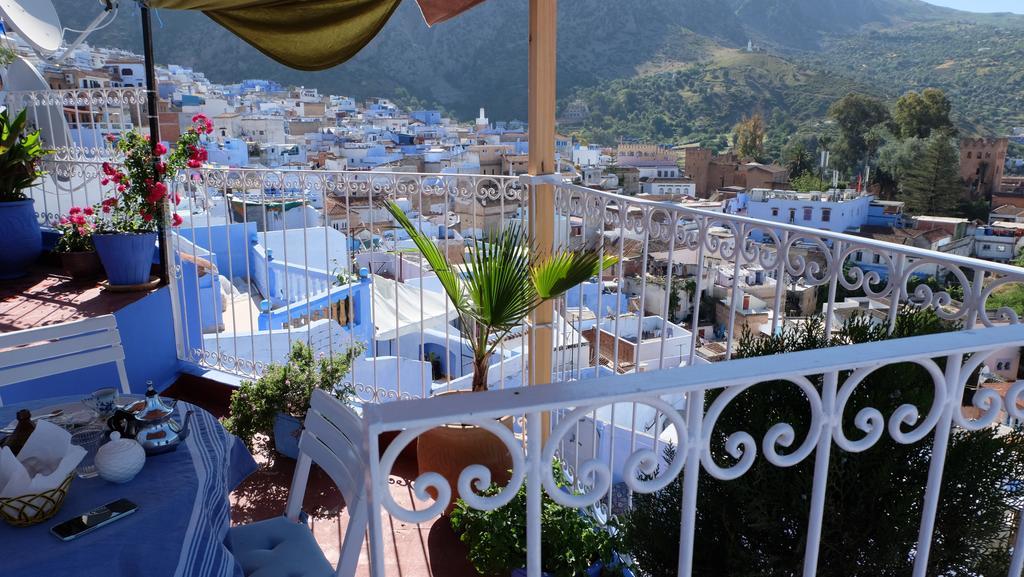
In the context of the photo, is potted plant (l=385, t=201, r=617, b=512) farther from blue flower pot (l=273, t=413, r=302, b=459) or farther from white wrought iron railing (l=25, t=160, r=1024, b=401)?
blue flower pot (l=273, t=413, r=302, b=459)

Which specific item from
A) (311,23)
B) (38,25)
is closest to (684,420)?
(311,23)

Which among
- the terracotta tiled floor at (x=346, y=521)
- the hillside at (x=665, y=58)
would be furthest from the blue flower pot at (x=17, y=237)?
the hillside at (x=665, y=58)

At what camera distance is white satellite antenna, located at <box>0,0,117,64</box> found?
4965 millimetres

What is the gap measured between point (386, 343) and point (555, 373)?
26.3 feet

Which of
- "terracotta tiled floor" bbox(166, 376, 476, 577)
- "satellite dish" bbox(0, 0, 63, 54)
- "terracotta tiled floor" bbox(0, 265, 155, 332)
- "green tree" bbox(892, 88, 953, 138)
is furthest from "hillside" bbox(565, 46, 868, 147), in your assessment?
"terracotta tiled floor" bbox(166, 376, 476, 577)

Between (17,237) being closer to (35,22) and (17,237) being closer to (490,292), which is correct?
(35,22)

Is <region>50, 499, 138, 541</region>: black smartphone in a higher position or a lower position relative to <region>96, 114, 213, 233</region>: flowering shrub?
lower

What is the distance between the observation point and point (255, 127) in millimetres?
33469

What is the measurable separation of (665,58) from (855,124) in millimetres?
12411

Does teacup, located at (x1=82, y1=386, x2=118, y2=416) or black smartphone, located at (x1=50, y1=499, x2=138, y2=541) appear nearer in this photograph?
black smartphone, located at (x1=50, y1=499, x2=138, y2=541)

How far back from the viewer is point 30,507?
4.35 ft

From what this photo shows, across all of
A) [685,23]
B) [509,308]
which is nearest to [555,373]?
[509,308]

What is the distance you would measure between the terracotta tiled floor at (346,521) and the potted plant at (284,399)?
0.17m

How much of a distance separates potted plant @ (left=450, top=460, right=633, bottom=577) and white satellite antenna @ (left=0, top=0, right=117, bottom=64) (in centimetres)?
419
